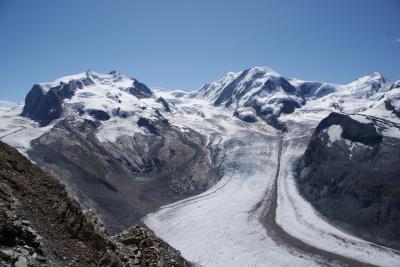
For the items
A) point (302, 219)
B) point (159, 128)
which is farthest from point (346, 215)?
point (159, 128)

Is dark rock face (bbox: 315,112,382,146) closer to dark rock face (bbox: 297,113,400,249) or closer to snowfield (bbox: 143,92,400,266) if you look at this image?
dark rock face (bbox: 297,113,400,249)

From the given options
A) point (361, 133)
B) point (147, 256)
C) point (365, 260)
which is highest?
point (361, 133)

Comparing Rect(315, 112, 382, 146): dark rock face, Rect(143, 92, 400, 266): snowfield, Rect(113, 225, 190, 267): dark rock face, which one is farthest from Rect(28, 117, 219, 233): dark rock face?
Rect(113, 225, 190, 267): dark rock face

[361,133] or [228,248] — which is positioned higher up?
[361,133]

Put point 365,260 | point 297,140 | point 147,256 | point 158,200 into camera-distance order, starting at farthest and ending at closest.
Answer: point 297,140, point 158,200, point 365,260, point 147,256

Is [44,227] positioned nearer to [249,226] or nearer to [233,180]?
[249,226]

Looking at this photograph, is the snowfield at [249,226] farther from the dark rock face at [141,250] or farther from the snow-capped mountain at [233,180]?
the dark rock face at [141,250]

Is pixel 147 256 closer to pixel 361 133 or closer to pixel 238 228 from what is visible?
pixel 238 228
